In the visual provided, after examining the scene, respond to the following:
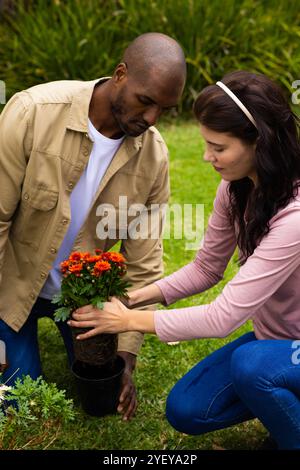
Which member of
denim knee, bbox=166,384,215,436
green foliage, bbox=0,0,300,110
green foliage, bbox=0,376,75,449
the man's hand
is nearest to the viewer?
green foliage, bbox=0,376,75,449

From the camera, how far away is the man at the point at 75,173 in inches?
122

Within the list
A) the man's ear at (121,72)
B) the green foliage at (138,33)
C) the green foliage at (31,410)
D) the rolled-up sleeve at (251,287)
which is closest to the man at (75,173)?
the man's ear at (121,72)

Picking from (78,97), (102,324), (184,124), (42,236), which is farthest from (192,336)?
(184,124)

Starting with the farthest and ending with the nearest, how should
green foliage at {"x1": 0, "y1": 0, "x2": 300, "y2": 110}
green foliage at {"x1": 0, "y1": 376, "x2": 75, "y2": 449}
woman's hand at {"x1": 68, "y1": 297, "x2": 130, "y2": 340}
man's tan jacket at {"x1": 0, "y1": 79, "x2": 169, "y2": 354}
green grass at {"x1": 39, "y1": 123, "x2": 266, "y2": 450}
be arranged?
green foliage at {"x1": 0, "y1": 0, "x2": 300, "y2": 110} → green grass at {"x1": 39, "y1": 123, "x2": 266, "y2": 450} → man's tan jacket at {"x1": 0, "y1": 79, "x2": 169, "y2": 354} → woman's hand at {"x1": 68, "y1": 297, "x2": 130, "y2": 340} → green foliage at {"x1": 0, "y1": 376, "x2": 75, "y2": 449}

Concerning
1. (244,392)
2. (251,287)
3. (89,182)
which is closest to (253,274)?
(251,287)

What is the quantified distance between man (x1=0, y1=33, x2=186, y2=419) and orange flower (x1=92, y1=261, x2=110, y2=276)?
0.50 m

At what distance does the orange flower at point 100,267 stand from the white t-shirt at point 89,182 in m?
0.57

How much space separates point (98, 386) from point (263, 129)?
1.35 m

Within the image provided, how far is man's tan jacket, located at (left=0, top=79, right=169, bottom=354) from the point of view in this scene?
3.24 meters

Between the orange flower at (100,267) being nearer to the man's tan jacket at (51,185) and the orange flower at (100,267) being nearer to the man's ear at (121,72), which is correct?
the man's tan jacket at (51,185)

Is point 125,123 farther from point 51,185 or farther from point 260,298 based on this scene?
point 260,298

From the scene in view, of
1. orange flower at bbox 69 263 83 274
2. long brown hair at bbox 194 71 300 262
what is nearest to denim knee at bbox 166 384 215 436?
orange flower at bbox 69 263 83 274

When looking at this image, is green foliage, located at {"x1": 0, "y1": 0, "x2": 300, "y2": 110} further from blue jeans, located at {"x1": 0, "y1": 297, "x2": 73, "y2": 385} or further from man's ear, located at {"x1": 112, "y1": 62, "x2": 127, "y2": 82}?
man's ear, located at {"x1": 112, "y1": 62, "x2": 127, "y2": 82}
